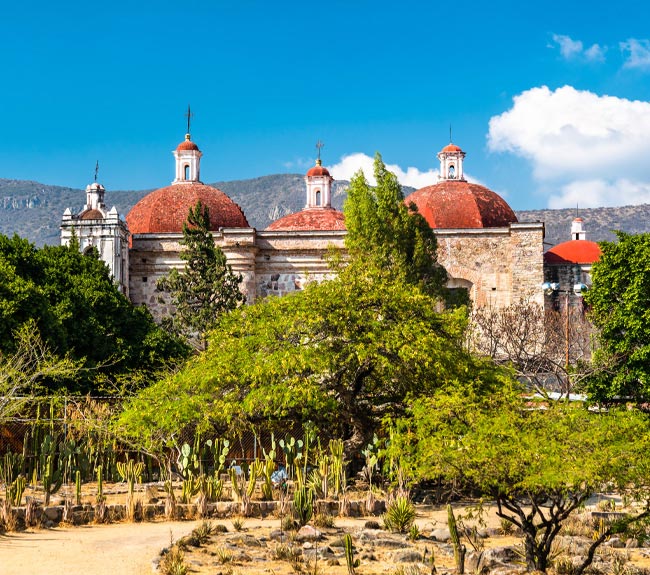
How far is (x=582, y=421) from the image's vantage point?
1002 centimetres

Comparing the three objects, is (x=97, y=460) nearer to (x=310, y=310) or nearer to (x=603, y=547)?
(x=310, y=310)

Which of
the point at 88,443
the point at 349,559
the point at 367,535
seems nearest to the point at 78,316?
the point at 88,443

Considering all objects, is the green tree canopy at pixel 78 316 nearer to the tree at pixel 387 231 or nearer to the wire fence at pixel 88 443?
the wire fence at pixel 88 443

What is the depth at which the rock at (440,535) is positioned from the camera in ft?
38.5

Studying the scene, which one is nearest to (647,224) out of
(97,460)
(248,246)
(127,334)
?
(248,246)

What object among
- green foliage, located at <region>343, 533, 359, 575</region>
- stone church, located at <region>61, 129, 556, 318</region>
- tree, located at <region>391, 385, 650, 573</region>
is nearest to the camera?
tree, located at <region>391, 385, 650, 573</region>

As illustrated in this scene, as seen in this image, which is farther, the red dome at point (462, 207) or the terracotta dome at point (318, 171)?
the terracotta dome at point (318, 171)

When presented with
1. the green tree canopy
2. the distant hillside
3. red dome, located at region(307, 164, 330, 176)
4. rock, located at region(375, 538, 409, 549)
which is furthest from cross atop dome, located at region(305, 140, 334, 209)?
the distant hillside

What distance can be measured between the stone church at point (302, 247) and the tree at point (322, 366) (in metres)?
16.6

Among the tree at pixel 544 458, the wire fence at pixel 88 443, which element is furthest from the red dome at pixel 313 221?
the tree at pixel 544 458

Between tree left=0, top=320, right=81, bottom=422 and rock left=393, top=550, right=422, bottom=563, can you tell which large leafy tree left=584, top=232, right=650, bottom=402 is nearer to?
rock left=393, top=550, right=422, bottom=563

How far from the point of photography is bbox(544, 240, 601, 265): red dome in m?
35.8

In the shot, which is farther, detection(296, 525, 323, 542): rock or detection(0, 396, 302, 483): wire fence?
detection(0, 396, 302, 483): wire fence

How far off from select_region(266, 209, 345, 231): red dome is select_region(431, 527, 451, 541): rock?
2323cm
